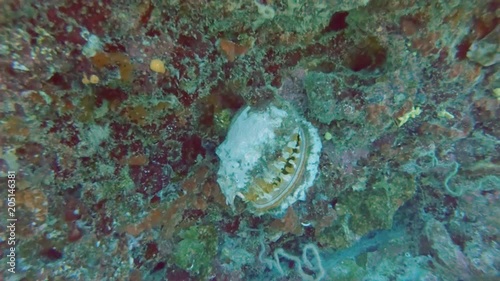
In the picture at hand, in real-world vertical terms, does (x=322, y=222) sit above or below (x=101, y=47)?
below

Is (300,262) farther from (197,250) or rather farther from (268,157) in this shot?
(268,157)

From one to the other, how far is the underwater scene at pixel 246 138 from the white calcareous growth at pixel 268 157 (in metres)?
0.02

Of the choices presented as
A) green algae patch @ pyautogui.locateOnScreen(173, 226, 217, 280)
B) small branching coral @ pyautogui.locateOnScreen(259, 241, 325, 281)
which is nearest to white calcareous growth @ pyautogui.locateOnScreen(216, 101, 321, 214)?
green algae patch @ pyautogui.locateOnScreen(173, 226, 217, 280)

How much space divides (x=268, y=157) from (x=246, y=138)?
258 mm

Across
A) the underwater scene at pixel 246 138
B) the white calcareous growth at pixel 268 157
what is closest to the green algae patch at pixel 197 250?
the underwater scene at pixel 246 138

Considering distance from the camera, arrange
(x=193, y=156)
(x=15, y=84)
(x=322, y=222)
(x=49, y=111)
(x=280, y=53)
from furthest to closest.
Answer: (x=322, y=222) < (x=193, y=156) < (x=280, y=53) < (x=49, y=111) < (x=15, y=84)

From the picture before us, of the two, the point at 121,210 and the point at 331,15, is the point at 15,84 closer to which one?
the point at 121,210

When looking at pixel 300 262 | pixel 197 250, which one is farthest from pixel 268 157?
pixel 300 262

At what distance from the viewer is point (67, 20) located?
6.21 ft

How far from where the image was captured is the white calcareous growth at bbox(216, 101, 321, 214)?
2660 mm

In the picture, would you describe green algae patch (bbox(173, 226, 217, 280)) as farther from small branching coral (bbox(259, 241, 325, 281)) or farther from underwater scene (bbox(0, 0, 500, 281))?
small branching coral (bbox(259, 241, 325, 281))

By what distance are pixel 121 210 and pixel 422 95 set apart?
2970 mm

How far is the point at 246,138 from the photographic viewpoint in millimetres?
2646

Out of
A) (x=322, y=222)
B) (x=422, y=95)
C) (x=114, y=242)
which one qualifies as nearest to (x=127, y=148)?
(x=114, y=242)
